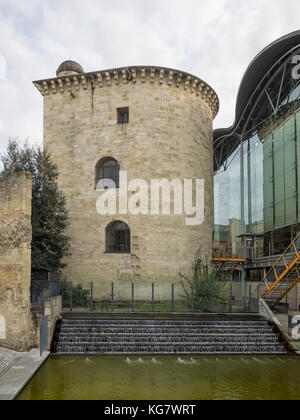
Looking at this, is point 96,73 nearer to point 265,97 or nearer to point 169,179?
point 169,179

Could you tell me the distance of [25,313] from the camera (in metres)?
11.6

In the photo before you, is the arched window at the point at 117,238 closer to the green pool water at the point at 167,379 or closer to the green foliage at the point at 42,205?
the green foliage at the point at 42,205

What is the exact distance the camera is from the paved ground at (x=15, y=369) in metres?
8.05

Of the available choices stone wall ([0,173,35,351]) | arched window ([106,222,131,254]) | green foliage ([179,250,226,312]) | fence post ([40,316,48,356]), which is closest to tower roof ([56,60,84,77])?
arched window ([106,222,131,254])

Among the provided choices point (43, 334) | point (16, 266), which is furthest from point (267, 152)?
point (43, 334)

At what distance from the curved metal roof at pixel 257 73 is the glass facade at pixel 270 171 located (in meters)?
0.47

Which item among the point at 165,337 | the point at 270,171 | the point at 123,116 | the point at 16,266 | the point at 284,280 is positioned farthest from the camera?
Answer: the point at 270,171

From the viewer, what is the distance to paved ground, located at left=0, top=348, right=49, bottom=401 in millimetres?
8052

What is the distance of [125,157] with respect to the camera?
19516 millimetres

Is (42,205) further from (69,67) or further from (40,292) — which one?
(69,67)

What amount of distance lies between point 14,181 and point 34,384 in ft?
20.2

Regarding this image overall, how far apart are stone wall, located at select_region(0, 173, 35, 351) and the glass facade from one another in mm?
14046

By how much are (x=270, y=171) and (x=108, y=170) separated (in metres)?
10.1

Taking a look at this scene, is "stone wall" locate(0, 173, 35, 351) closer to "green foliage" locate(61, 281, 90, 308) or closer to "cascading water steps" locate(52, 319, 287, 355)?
"cascading water steps" locate(52, 319, 287, 355)
